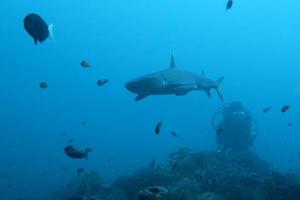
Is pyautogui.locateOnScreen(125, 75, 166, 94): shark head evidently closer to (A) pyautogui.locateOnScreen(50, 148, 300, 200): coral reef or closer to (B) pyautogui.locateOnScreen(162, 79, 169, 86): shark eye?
(B) pyautogui.locateOnScreen(162, 79, 169, 86): shark eye

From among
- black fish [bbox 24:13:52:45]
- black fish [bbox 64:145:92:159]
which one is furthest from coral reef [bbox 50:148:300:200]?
black fish [bbox 24:13:52:45]

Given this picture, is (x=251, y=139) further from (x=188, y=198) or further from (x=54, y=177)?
(x=54, y=177)

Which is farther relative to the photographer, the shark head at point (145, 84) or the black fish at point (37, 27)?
the shark head at point (145, 84)

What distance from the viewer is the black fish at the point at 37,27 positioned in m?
7.20

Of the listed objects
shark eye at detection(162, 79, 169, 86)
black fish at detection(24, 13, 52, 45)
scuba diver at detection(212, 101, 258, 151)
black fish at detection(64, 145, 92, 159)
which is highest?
scuba diver at detection(212, 101, 258, 151)

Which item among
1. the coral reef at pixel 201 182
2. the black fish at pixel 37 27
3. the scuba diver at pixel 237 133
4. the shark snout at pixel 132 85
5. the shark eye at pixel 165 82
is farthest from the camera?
the scuba diver at pixel 237 133

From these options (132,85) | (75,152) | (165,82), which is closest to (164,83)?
(165,82)

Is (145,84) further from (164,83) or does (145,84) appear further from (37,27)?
(37,27)

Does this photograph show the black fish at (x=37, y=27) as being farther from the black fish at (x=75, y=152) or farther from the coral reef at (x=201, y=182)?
the coral reef at (x=201, y=182)

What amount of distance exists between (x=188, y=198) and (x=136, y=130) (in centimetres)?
9487

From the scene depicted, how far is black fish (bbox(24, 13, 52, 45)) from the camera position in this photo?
7.20 metres

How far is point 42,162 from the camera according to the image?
4769cm

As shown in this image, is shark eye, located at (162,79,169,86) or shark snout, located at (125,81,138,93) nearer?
shark snout, located at (125,81,138,93)

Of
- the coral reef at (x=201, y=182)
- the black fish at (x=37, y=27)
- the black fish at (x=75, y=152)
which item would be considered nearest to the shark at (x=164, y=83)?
the black fish at (x=75, y=152)
